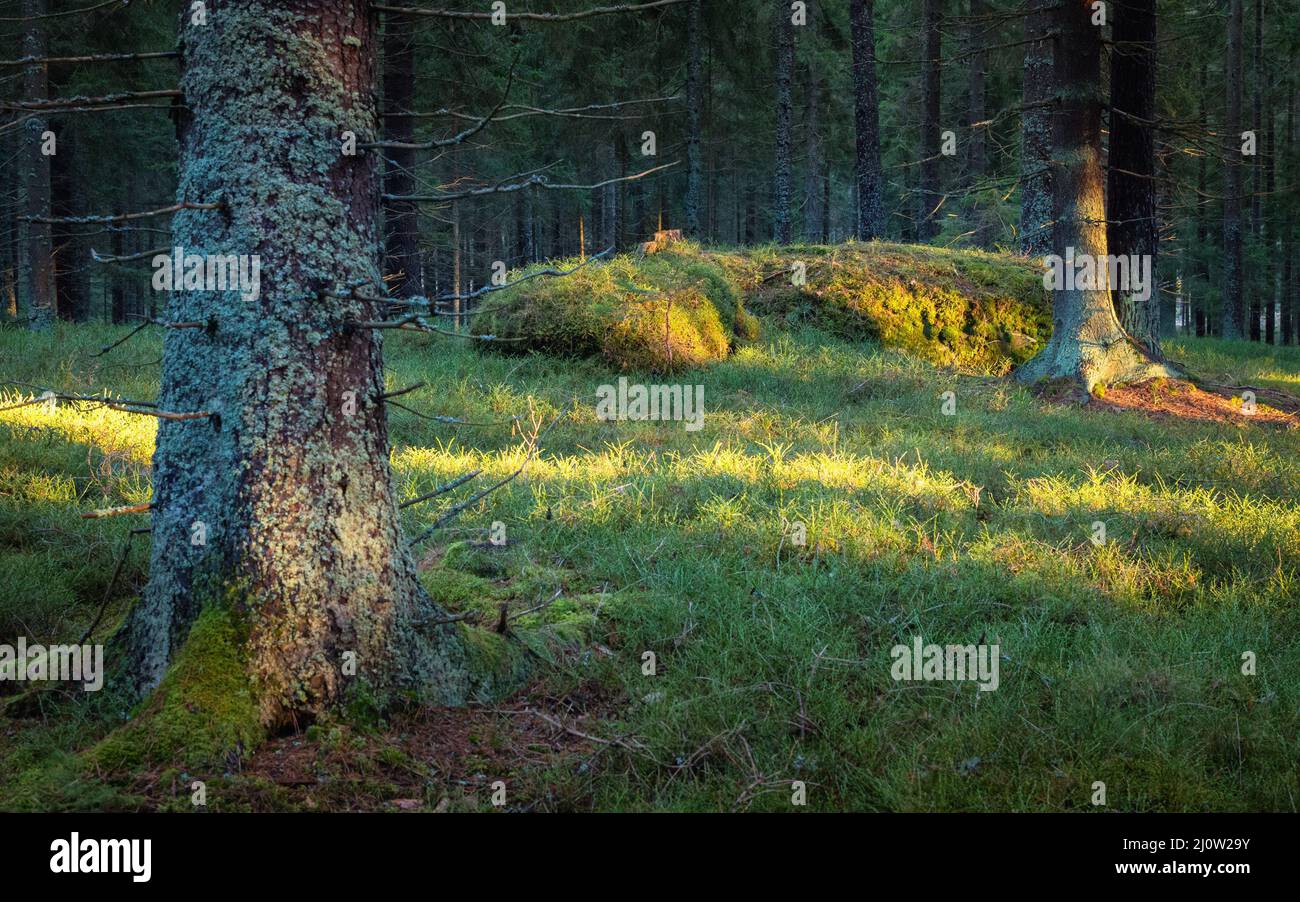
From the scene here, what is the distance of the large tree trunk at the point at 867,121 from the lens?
17.5m

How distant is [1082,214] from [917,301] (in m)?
2.98

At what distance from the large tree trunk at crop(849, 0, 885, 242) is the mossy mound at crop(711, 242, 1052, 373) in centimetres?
497

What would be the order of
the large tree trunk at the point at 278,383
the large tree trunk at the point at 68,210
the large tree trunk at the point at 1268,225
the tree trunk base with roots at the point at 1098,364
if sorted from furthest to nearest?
the large tree trunk at the point at 1268,225, the large tree trunk at the point at 68,210, the tree trunk base with roots at the point at 1098,364, the large tree trunk at the point at 278,383

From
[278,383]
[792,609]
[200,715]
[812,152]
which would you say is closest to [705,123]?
[812,152]

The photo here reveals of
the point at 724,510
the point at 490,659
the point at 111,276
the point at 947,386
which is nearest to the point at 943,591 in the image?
the point at 724,510

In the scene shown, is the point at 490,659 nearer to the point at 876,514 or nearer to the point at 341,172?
the point at 341,172

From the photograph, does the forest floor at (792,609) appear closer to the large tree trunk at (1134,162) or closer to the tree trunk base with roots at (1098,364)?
the tree trunk base with roots at (1098,364)

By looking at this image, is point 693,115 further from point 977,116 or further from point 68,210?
point 68,210

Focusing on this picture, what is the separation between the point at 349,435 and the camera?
2984 mm

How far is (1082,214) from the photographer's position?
31.1 ft

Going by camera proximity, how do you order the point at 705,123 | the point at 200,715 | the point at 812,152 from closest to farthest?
the point at 200,715 → the point at 812,152 → the point at 705,123

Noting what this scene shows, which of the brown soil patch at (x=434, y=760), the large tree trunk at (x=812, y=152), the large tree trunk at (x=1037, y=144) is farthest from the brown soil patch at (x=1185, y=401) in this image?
the large tree trunk at (x=812, y=152)

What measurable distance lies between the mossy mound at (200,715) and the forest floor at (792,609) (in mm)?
72
